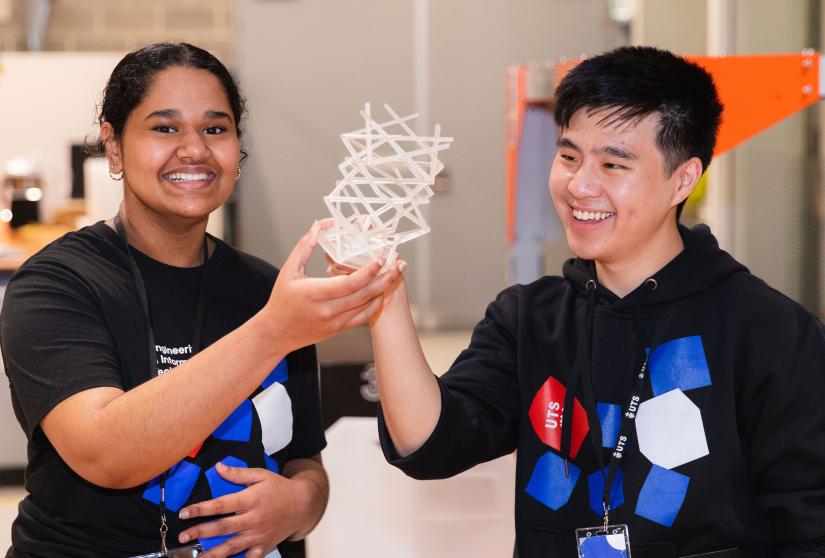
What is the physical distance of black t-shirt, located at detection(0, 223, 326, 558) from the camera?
52.0 inches

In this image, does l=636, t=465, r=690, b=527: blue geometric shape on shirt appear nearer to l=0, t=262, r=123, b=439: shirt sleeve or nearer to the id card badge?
the id card badge

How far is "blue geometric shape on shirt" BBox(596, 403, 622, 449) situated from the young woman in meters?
0.38

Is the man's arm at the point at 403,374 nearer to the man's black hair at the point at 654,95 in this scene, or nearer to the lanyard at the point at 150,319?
the lanyard at the point at 150,319

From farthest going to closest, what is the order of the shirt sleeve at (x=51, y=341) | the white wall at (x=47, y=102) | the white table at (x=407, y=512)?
the white wall at (x=47, y=102) → the white table at (x=407, y=512) → the shirt sleeve at (x=51, y=341)

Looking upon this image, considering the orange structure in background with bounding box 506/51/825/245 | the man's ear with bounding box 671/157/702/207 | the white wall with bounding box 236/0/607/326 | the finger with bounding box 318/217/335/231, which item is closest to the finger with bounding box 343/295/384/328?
the finger with bounding box 318/217/335/231

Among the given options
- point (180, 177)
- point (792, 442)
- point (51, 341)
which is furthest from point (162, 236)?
point (792, 442)

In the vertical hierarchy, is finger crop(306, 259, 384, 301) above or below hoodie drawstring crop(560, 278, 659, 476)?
above

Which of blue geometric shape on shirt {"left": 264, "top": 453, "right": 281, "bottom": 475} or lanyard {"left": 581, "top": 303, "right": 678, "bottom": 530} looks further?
blue geometric shape on shirt {"left": 264, "top": 453, "right": 281, "bottom": 475}

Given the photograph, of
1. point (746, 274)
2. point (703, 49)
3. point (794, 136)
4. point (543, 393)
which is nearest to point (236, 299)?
point (543, 393)

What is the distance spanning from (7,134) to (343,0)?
7.36 feet

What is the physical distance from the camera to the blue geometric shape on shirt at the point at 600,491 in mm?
1381

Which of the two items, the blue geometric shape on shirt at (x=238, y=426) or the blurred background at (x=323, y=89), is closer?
the blue geometric shape on shirt at (x=238, y=426)

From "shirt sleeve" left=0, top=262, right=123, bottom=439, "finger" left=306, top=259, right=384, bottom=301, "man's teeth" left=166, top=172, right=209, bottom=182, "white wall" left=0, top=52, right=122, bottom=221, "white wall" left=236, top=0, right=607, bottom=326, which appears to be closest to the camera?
"finger" left=306, top=259, right=384, bottom=301

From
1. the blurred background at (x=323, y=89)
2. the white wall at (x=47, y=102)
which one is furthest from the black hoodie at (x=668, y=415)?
the white wall at (x=47, y=102)
